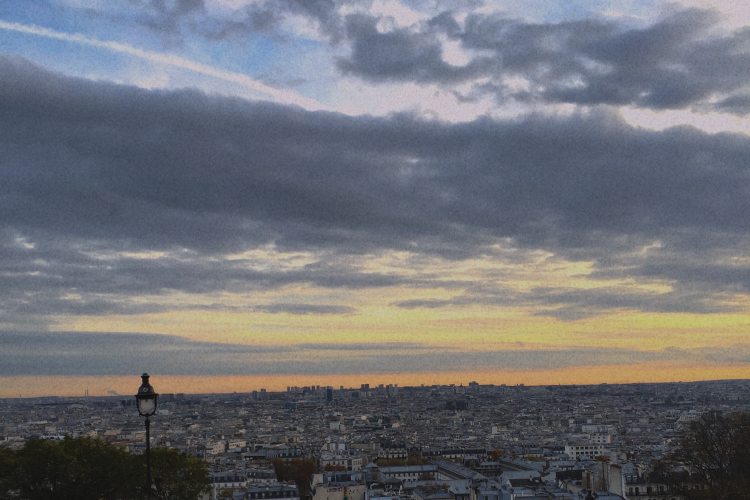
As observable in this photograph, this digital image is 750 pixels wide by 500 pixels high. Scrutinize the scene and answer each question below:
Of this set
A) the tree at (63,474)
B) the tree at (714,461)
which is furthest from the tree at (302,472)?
the tree at (63,474)

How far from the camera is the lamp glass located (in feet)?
58.1

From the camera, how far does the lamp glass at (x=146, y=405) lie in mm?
17703

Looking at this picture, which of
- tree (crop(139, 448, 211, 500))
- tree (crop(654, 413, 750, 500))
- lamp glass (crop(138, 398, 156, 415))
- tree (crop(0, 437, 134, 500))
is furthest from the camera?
tree (crop(654, 413, 750, 500))

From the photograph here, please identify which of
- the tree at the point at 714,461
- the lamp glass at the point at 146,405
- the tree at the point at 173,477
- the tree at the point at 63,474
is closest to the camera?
the lamp glass at the point at 146,405

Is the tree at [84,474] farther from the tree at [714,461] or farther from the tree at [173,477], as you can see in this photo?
the tree at [714,461]

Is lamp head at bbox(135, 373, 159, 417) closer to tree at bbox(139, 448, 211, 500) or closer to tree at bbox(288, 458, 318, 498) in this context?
tree at bbox(139, 448, 211, 500)

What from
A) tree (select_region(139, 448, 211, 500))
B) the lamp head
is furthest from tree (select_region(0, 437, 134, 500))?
the lamp head

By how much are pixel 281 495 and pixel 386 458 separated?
208 feet

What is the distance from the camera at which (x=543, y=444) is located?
16562 cm

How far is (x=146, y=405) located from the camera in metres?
17.7

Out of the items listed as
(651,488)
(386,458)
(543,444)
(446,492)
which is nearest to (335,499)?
(446,492)

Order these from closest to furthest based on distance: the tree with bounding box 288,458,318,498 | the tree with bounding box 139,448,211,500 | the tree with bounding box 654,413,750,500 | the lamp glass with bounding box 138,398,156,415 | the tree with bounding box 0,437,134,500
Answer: the lamp glass with bounding box 138,398,156,415 < the tree with bounding box 0,437,134,500 < the tree with bounding box 139,448,211,500 < the tree with bounding box 654,413,750,500 < the tree with bounding box 288,458,318,498

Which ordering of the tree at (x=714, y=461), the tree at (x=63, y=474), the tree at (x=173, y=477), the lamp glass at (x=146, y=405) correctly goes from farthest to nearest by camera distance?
the tree at (x=714, y=461)
the tree at (x=173, y=477)
the tree at (x=63, y=474)
the lamp glass at (x=146, y=405)

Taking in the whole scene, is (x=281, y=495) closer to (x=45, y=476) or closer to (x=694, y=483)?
(x=694, y=483)
